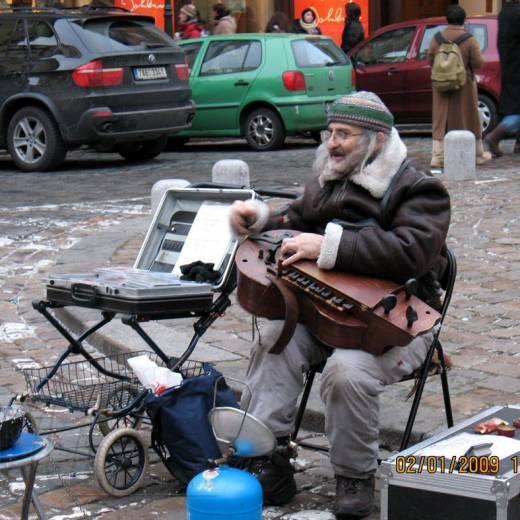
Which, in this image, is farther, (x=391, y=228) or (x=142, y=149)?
(x=142, y=149)

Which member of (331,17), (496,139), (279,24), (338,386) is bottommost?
(496,139)

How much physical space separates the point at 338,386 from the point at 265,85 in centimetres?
1218

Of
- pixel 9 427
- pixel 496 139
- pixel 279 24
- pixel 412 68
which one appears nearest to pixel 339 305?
pixel 9 427

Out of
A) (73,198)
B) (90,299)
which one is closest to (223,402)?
(90,299)

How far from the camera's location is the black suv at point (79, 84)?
14.0 m

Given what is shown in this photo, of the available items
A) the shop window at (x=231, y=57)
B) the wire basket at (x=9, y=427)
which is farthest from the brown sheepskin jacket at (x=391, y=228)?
the shop window at (x=231, y=57)

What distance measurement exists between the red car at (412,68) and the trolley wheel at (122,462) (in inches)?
492

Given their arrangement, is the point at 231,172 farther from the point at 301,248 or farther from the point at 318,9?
the point at 318,9

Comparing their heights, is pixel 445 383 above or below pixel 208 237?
below

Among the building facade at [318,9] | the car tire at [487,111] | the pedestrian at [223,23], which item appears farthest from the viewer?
the building facade at [318,9]

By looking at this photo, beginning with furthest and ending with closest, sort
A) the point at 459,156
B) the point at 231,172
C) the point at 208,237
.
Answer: the point at 459,156
the point at 231,172
the point at 208,237

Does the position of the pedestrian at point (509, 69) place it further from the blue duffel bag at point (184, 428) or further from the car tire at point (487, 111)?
the blue duffel bag at point (184, 428)

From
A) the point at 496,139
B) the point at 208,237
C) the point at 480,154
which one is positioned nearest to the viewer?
the point at 208,237

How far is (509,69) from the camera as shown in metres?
14.3
